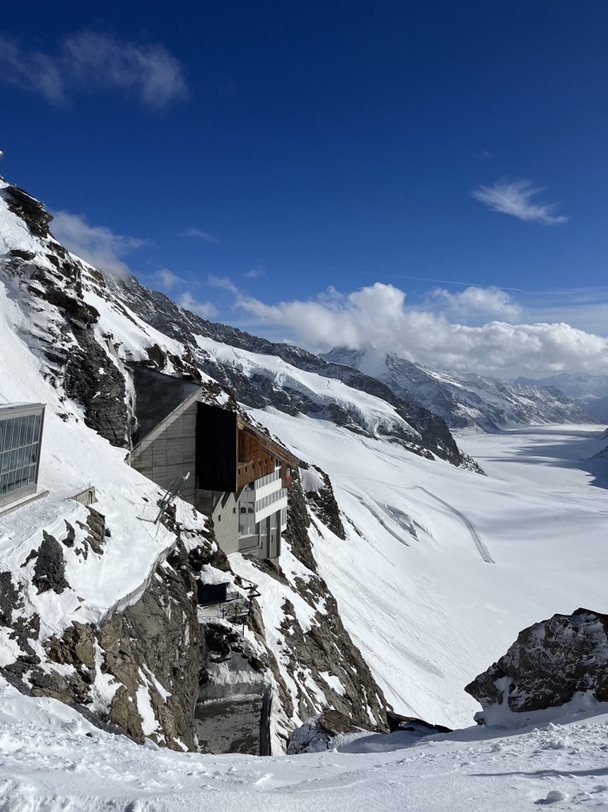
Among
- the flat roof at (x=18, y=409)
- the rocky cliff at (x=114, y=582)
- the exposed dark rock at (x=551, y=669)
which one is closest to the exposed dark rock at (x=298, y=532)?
the rocky cliff at (x=114, y=582)

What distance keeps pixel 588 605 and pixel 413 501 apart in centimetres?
3830

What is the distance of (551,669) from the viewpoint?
41.0 ft

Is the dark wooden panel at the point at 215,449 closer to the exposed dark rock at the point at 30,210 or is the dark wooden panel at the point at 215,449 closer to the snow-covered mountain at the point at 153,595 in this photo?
the snow-covered mountain at the point at 153,595

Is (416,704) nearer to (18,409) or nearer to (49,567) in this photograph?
(49,567)

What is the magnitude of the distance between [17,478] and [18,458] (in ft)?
2.09

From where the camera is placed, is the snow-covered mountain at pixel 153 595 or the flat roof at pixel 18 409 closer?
the snow-covered mountain at pixel 153 595

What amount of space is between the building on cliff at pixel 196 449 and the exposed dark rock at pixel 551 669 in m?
18.6

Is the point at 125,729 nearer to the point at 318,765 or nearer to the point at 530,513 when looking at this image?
the point at 318,765

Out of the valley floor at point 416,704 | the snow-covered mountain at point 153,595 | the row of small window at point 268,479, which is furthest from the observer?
the row of small window at point 268,479

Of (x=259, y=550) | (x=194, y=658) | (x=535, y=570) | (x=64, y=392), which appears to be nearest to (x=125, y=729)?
(x=194, y=658)

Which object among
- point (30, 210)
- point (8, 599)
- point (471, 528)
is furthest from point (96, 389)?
point (471, 528)

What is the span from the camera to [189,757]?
9805 mm

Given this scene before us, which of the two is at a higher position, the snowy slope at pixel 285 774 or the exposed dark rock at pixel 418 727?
the snowy slope at pixel 285 774

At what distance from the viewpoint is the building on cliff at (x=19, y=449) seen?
1575 cm
